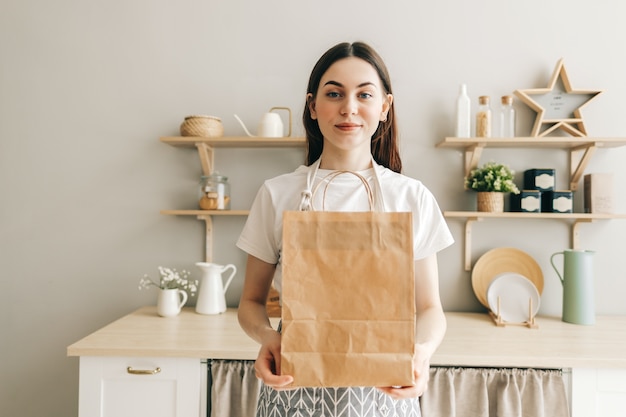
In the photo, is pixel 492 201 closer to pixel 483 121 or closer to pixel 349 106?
pixel 483 121

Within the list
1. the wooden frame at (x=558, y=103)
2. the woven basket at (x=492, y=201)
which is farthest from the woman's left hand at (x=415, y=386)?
the wooden frame at (x=558, y=103)

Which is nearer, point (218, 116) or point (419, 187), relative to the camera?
point (419, 187)

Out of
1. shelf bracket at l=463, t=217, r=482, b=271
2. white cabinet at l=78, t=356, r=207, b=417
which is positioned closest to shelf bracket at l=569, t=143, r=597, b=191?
shelf bracket at l=463, t=217, r=482, b=271

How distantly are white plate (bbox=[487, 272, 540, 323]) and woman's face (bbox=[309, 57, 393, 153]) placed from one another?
1.30m

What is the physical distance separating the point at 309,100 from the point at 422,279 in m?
0.46

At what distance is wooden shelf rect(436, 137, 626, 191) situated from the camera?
6.20ft

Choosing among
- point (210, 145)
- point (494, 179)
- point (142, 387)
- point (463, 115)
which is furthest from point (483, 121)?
point (142, 387)

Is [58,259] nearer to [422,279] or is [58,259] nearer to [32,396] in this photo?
[32,396]

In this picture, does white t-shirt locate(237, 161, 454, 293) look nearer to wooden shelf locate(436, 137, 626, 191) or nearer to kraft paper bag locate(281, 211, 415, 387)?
kraft paper bag locate(281, 211, 415, 387)

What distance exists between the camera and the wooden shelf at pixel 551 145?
1.89 meters

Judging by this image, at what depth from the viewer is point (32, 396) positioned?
7.10 feet

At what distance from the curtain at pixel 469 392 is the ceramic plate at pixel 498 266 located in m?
0.59

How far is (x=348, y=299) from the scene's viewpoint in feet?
2.40

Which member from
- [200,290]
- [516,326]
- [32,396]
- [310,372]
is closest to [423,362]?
[310,372]
